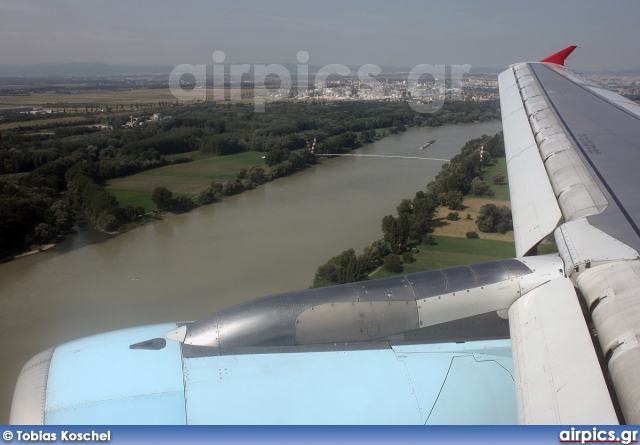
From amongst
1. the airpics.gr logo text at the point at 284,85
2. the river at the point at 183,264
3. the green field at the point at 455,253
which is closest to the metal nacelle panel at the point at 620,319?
the river at the point at 183,264

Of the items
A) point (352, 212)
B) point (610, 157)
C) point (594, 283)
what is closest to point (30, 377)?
point (594, 283)

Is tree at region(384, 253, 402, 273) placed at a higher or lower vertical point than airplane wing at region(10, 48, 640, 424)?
lower

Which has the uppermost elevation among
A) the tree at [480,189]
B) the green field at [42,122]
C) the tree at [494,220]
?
the green field at [42,122]

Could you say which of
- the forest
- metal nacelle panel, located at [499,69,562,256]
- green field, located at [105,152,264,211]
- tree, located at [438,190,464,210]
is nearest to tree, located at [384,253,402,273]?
metal nacelle panel, located at [499,69,562,256]

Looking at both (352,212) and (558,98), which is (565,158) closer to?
(558,98)

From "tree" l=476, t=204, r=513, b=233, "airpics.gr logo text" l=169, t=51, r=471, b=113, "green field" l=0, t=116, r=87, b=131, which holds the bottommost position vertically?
"tree" l=476, t=204, r=513, b=233

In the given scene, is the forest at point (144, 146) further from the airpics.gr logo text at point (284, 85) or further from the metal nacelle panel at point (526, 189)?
the metal nacelle panel at point (526, 189)

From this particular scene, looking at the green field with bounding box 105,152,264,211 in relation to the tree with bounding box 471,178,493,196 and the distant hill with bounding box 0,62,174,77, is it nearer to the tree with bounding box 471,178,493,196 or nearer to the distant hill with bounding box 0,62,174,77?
the tree with bounding box 471,178,493,196
